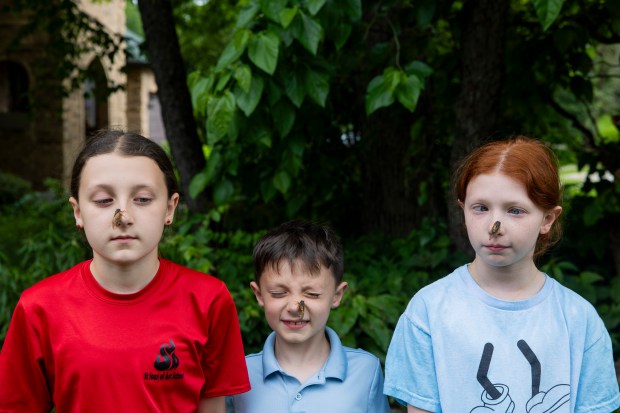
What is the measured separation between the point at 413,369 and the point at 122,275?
802mm

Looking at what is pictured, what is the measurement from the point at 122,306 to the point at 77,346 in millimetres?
148

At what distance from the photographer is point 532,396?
197cm

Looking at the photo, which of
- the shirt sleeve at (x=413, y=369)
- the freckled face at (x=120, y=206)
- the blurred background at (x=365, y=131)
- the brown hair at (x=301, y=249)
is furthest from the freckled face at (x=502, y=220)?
the blurred background at (x=365, y=131)

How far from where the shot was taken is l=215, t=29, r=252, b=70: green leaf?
123 inches

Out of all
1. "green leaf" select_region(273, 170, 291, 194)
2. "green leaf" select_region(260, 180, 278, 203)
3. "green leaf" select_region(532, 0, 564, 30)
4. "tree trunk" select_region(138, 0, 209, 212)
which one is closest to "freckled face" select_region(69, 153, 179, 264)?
"green leaf" select_region(532, 0, 564, 30)

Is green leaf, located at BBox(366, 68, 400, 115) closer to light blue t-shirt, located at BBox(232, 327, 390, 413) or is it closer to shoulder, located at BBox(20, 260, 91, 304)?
light blue t-shirt, located at BBox(232, 327, 390, 413)

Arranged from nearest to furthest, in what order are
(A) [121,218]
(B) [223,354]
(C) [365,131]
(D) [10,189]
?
(A) [121,218], (B) [223,354], (C) [365,131], (D) [10,189]

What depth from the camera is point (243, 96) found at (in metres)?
3.26

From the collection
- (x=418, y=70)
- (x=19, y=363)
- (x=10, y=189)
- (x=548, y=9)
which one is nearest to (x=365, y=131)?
(x=418, y=70)

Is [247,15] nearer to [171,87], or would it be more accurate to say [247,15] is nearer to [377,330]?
[377,330]

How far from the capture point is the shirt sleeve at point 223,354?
210 cm

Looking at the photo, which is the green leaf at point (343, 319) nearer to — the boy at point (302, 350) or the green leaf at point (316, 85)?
the green leaf at point (316, 85)

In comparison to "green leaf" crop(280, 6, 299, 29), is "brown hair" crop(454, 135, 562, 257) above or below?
below

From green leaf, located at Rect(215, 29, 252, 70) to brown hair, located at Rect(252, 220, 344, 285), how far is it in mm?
976
